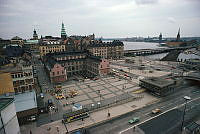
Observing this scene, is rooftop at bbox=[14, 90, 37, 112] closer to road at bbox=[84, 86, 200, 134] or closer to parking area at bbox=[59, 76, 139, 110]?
parking area at bbox=[59, 76, 139, 110]

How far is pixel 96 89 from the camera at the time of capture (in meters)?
59.6

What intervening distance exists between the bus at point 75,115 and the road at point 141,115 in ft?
17.3

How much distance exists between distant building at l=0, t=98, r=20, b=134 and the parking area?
21.5 metres

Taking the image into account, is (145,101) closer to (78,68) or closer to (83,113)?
(83,113)

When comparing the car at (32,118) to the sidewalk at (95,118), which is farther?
the car at (32,118)

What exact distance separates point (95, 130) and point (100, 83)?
114 ft

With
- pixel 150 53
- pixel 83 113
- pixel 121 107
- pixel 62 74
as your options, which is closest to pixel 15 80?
pixel 62 74

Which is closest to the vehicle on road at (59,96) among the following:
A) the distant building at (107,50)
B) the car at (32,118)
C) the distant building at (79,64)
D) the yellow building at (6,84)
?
the car at (32,118)

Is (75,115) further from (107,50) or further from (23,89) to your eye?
(107,50)

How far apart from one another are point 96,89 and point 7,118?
40405 millimetres

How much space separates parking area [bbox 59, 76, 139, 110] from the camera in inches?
1962

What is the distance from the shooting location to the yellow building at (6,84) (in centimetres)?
4252

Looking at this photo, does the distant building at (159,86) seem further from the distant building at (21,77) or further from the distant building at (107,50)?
the distant building at (107,50)

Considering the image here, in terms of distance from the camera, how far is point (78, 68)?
87125 mm
